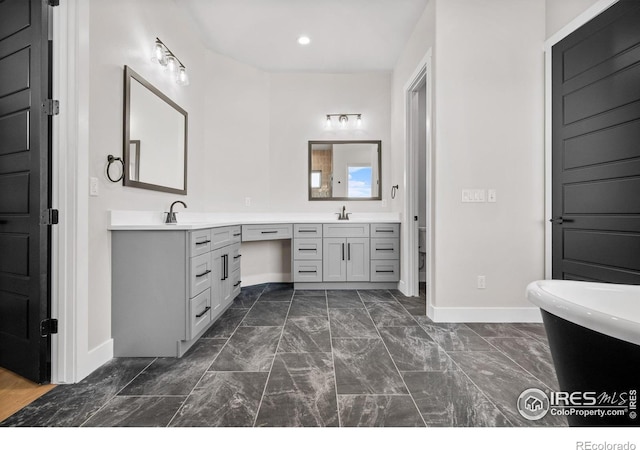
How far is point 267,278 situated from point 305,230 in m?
0.94

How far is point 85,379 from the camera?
162 cm

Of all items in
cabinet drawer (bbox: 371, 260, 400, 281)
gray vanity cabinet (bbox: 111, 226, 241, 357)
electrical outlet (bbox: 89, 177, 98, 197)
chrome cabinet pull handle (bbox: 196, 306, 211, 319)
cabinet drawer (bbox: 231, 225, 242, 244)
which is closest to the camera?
electrical outlet (bbox: 89, 177, 98, 197)

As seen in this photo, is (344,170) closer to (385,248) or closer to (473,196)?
(385,248)

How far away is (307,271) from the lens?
3727mm

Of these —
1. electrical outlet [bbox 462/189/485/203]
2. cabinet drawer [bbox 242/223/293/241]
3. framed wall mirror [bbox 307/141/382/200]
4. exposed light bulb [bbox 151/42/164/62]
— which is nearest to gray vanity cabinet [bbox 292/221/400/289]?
cabinet drawer [bbox 242/223/293/241]

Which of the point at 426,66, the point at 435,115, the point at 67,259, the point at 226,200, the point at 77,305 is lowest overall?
the point at 77,305

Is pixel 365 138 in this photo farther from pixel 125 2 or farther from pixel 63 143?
pixel 63 143

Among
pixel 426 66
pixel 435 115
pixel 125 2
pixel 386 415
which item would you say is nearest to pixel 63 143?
pixel 125 2

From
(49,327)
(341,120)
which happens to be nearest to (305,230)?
(341,120)

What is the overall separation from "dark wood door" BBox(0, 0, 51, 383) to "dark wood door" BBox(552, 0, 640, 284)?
11.5ft

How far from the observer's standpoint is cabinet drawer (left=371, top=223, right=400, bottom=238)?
3703 mm

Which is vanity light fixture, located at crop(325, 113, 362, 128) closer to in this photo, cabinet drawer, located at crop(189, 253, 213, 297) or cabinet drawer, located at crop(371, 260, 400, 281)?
cabinet drawer, located at crop(371, 260, 400, 281)

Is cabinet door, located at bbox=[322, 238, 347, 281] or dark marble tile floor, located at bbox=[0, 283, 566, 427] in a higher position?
cabinet door, located at bbox=[322, 238, 347, 281]
